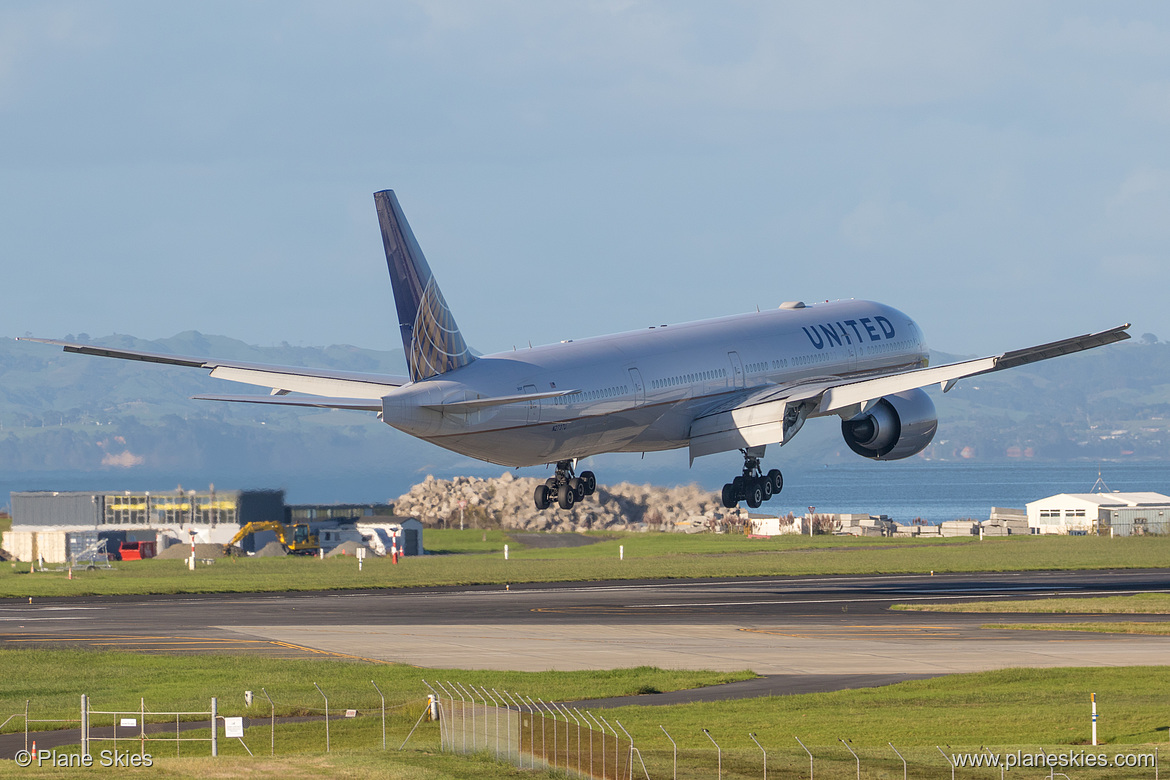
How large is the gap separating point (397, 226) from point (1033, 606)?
126 ft

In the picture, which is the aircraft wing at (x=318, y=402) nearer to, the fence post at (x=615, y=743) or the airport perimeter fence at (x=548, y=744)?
the airport perimeter fence at (x=548, y=744)

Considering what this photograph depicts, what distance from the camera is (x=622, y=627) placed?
66562mm

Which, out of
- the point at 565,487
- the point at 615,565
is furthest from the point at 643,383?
the point at 615,565

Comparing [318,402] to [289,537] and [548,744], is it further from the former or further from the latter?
[289,537]

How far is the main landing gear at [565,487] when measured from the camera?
63500 millimetres

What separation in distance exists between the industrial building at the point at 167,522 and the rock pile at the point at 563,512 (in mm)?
24807

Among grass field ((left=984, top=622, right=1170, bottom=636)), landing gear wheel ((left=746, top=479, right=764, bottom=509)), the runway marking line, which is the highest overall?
landing gear wheel ((left=746, top=479, right=764, bottom=509))

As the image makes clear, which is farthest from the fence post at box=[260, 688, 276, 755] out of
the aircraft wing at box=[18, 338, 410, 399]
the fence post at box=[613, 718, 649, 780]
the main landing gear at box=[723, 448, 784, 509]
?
the main landing gear at box=[723, 448, 784, 509]

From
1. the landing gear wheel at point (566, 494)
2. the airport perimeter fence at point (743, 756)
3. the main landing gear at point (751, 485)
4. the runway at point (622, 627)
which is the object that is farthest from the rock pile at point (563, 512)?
the airport perimeter fence at point (743, 756)

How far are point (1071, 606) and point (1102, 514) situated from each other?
9073cm

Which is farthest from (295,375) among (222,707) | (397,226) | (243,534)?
(243,534)

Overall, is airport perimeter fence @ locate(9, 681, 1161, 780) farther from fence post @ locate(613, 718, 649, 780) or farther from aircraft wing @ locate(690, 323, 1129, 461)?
aircraft wing @ locate(690, 323, 1129, 461)

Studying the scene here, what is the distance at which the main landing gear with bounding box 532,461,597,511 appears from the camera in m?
63.5

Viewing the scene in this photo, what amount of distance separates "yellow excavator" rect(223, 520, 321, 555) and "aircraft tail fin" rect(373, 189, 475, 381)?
91228 millimetres
